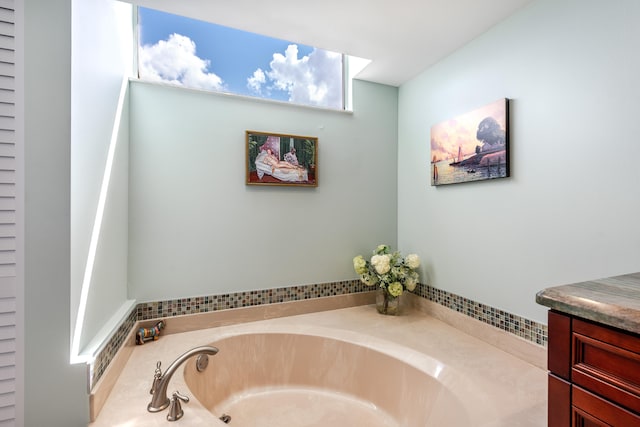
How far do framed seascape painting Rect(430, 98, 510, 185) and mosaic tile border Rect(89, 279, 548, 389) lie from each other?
0.77m

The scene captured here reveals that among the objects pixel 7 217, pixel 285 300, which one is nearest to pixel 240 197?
pixel 285 300

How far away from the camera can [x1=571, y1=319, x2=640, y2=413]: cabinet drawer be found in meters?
0.65

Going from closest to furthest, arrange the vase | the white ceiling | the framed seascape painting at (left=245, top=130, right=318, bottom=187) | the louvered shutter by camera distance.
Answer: the louvered shutter
the white ceiling
the framed seascape painting at (left=245, top=130, right=318, bottom=187)
the vase

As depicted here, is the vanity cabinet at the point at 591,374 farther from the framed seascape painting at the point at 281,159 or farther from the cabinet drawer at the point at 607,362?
the framed seascape painting at the point at 281,159

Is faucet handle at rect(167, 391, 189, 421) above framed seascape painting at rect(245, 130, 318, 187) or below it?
below

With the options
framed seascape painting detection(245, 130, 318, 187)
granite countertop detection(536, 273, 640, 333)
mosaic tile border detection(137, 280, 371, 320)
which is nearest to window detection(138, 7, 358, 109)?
framed seascape painting detection(245, 130, 318, 187)

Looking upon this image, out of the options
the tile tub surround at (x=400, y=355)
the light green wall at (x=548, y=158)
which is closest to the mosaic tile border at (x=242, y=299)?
the tile tub surround at (x=400, y=355)

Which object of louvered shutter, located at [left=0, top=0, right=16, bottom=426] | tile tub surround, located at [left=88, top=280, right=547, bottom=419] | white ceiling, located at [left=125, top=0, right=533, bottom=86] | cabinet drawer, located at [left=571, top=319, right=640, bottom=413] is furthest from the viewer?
white ceiling, located at [left=125, top=0, right=533, bottom=86]

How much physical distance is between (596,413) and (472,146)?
137 centimetres

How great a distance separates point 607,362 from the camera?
70 centimetres

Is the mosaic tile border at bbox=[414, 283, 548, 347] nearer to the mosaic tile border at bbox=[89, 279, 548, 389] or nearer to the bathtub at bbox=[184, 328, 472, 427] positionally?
the mosaic tile border at bbox=[89, 279, 548, 389]

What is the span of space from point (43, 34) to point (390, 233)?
2247mm

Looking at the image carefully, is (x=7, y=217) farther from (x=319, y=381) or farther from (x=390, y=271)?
(x=390, y=271)

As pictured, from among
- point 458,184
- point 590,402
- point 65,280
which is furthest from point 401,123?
point 65,280
